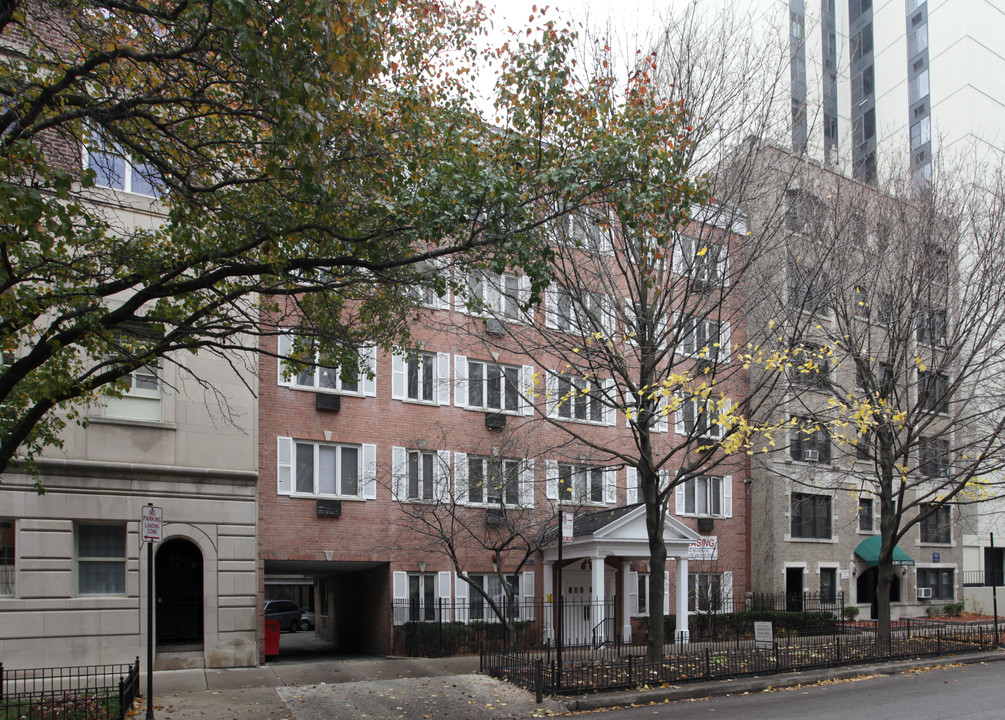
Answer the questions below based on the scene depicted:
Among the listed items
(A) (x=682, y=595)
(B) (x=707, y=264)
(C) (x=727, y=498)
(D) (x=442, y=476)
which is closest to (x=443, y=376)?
(D) (x=442, y=476)

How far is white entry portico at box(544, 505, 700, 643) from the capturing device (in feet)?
80.4

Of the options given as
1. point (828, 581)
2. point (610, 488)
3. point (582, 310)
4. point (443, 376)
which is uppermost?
point (582, 310)

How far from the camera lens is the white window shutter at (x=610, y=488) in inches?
1125

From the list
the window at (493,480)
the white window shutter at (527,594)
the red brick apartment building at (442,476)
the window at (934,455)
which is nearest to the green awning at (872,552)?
the window at (934,455)

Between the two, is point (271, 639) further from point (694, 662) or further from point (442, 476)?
point (694, 662)

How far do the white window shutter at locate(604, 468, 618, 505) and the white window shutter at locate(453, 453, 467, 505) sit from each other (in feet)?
18.6

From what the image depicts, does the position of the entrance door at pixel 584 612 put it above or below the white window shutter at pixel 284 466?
below

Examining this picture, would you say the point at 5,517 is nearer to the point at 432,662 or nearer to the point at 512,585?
the point at 432,662

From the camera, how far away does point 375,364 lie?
79.2ft

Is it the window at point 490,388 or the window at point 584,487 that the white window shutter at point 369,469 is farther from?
the window at point 584,487

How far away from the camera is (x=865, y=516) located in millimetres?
36344

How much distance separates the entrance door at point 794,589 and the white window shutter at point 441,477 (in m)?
15.2

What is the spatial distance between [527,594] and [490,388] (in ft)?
21.3

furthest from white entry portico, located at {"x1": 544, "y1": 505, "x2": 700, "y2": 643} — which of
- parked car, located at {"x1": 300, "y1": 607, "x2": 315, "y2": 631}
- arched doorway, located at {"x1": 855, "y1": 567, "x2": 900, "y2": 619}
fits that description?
parked car, located at {"x1": 300, "y1": 607, "x2": 315, "y2": 631}
